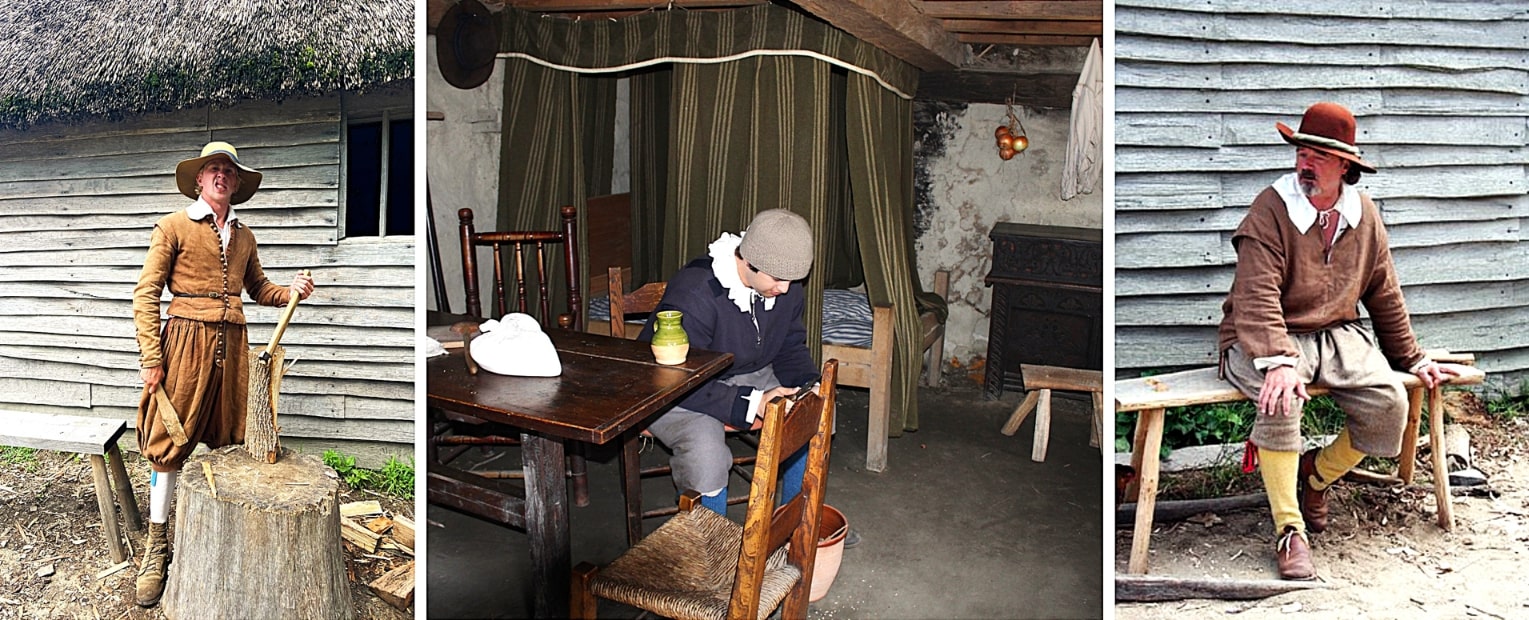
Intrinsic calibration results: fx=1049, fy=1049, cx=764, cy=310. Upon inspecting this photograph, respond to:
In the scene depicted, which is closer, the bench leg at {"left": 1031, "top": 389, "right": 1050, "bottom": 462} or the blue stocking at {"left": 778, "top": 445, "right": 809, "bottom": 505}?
the blue stocking at {"left": 778, "top": 445, "right": 809, "bottom": 505}

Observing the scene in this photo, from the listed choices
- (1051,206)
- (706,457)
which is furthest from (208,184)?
(1051,206)

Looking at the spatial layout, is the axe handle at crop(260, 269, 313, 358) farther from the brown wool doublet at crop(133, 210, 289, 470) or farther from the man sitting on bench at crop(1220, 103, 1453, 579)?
the man sitting on bench at crop(1220, 103, 1453, 579)

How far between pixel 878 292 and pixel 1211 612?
1.95 meters

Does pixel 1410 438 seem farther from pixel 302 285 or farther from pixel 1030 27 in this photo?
pixel 302 285

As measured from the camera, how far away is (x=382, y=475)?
2.43 m

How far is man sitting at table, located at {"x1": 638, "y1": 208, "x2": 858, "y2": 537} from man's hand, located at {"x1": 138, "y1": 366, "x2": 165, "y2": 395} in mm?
1411

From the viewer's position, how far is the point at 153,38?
238cm

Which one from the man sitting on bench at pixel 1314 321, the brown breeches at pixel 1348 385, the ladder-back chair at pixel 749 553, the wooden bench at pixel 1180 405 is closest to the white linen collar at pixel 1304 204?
the man sitting on bench at pixel 1314 321

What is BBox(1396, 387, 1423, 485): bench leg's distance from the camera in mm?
2812

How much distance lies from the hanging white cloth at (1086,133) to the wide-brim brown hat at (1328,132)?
193cm

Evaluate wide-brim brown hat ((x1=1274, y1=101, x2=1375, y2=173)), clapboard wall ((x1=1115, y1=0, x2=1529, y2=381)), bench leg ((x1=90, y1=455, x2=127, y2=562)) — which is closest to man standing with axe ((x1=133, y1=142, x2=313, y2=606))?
bench leg ((x1=90, y1=455, x2=127, y2=562))

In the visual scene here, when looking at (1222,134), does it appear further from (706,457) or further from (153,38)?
(153,38)

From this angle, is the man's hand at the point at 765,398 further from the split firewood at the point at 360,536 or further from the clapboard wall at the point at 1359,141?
the split firewood at the point at 360,536

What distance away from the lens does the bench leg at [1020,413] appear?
15.7ft
